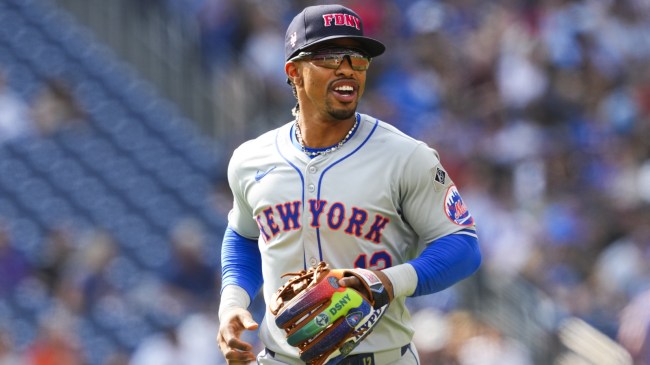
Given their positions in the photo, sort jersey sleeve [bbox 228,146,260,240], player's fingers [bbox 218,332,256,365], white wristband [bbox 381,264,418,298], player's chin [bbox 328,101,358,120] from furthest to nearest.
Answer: jersey sleeve [bbox 228,146,260,240] → player's chin [bbox 328,101,358,120] → player's fingers [bbox 218,332,256,365] → white wristband [bbox 381,264,418,298]

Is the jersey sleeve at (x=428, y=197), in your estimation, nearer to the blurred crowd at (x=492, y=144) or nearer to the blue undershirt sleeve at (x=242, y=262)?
the blue undershirt sleeve at (x=242, y=262)

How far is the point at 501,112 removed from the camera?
11.1 m

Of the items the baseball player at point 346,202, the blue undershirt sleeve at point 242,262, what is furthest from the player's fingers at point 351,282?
the blue undershirt sleeve at point 242,262

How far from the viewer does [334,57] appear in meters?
4.02

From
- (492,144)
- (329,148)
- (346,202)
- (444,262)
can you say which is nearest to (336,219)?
Result: (346,202)

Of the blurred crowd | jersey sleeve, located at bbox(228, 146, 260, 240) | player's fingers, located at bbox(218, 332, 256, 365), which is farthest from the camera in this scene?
the blurred crowd

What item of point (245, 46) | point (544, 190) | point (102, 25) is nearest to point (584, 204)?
point (544, 190)

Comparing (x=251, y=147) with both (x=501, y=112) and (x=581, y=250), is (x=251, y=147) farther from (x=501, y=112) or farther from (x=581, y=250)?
(x=501, y=112)

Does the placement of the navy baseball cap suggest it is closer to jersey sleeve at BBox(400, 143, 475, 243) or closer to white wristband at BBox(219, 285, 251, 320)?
jersey sleeve at BBox(400, 143, 475, 243)

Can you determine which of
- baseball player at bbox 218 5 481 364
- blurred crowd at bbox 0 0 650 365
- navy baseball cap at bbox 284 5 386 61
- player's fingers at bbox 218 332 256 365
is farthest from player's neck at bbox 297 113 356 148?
blurred crowd at bbox 0 0 650 365

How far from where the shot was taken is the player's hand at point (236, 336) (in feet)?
12.9

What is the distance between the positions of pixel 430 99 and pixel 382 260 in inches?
291

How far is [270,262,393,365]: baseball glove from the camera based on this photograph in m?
3.71

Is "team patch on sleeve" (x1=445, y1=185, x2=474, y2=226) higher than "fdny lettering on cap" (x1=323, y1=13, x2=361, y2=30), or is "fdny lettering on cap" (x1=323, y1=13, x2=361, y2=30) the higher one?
"fdny lettering on cap" (x1=323, y1=13, x2=361, y2=30)
